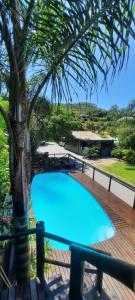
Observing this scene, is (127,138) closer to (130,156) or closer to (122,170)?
(130,156)

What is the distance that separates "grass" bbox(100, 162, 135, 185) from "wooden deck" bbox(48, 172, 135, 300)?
3699mm

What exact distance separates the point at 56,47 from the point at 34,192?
11853 mm

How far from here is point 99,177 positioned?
1310 cm

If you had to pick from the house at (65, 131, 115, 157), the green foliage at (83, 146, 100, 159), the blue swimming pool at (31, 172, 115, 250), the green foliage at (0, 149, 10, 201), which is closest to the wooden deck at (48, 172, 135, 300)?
the blue swimming pool at (31, 172, 115, 250)

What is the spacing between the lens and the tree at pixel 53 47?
68.7 inches

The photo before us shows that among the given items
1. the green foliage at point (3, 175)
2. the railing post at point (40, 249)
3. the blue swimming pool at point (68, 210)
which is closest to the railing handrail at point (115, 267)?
the railing post at point (40, 249)

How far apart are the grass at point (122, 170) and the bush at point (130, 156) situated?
713mm

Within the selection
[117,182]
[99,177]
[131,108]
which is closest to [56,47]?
[117,182]

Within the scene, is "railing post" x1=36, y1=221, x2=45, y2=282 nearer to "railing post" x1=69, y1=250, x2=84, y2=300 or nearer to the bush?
"railing post" x1=69, y1=250, x2=84, y2=300

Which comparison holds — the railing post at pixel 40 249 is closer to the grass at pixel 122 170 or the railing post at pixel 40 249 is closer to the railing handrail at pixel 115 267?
the railing handrail at pixel 115 267

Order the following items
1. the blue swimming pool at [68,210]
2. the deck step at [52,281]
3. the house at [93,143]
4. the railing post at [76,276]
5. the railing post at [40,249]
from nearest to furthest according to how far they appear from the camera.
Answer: the railing post at [76,276]
the railing post at [40,249]
the deck step at [52,281]
the blue swimming pool at [68,210]
the house at [93,143]

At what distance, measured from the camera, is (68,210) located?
36.3 ft

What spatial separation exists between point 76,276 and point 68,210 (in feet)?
32.1

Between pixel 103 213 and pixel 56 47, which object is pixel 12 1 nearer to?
pixel 56 47
